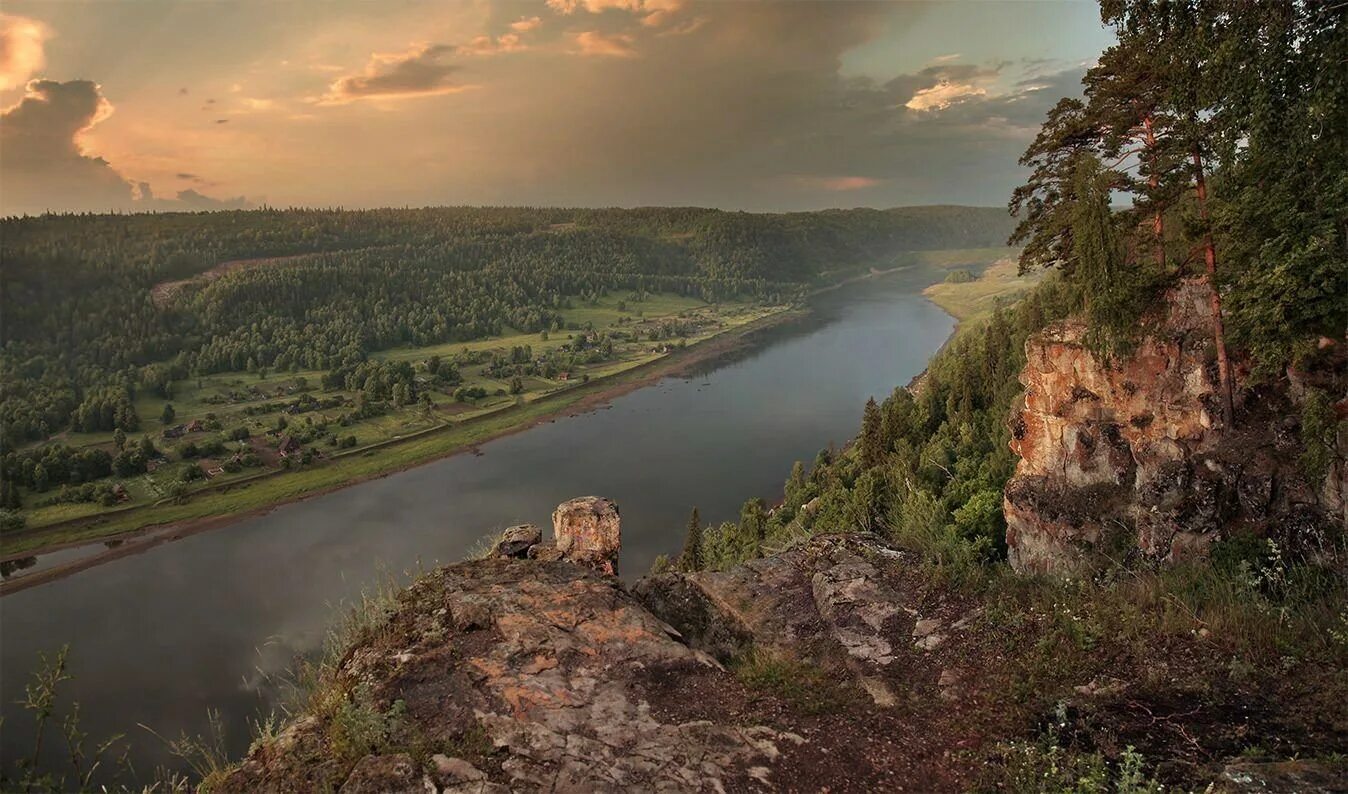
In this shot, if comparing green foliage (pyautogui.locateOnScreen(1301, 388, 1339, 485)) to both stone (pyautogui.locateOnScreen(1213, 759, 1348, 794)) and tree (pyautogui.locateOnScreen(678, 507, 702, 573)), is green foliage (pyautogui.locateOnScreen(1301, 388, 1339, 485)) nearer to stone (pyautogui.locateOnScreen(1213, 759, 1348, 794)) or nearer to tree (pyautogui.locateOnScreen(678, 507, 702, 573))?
stone (pyautogui.locateOnScreen(1213, 759, 1348, 794))

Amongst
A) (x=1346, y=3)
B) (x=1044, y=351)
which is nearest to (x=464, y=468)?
(x=1044, y=351)

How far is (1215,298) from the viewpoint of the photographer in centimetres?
1489

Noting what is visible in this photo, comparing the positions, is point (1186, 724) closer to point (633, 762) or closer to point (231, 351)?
point (633, 762)

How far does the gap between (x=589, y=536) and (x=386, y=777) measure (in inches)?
215

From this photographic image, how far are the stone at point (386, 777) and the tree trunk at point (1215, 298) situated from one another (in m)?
16.3

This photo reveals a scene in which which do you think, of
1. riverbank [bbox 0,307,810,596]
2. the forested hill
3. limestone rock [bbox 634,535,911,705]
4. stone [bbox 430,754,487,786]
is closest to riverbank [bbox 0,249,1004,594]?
riverbank [bbox 0,307,810,596]

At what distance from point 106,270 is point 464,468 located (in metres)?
127

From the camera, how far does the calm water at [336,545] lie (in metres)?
39.6

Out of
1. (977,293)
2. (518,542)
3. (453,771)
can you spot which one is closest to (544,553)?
(518,542)

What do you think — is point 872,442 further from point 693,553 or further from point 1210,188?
point 1210,188

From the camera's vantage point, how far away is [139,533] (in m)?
59.0

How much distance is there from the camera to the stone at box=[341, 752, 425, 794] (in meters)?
6.11

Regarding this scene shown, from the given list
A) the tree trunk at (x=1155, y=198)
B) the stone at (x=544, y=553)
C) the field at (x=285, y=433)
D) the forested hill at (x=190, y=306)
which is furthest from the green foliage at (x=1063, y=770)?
the forested hill at (x=190, y=306)

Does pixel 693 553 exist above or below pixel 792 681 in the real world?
below
